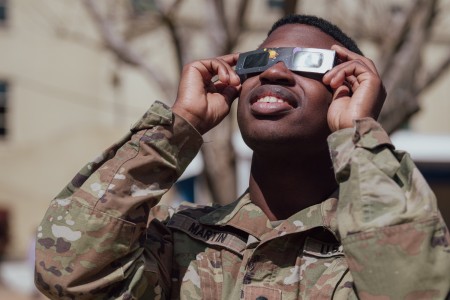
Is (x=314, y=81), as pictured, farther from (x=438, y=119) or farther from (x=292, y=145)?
(x=438, y=119)

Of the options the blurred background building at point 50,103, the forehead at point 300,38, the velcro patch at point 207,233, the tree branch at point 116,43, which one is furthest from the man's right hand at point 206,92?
the blurred background building at point 50,103

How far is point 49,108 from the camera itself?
61.9 ft

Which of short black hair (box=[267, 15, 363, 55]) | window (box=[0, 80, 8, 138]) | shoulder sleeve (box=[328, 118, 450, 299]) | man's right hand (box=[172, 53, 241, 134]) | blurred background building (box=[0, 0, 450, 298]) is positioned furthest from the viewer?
window (box=[0, 80, 8, 138])

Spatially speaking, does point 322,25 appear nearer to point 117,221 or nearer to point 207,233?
point 207,233

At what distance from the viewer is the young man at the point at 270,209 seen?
2.20 meters

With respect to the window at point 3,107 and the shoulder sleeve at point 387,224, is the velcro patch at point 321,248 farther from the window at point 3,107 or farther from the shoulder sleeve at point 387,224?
the window at point 3,107

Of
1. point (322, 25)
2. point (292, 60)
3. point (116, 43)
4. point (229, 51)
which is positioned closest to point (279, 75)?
point (292, 60)

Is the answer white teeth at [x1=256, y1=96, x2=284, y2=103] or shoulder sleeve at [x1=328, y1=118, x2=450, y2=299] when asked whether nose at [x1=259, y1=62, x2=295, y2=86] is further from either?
shoulder sleeve at [x1=328, y1=118, x2=450, y2=299]

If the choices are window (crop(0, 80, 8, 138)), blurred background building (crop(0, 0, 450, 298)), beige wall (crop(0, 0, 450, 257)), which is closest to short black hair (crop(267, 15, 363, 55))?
blurred background building (crop(0, 0, 450, 298))

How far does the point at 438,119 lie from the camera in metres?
19.5

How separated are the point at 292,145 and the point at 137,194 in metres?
0.45

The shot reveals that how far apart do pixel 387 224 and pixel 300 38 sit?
76 centimetres

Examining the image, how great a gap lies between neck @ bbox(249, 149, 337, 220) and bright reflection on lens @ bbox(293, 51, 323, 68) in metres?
0.26

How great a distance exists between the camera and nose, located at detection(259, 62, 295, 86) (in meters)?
2.58
